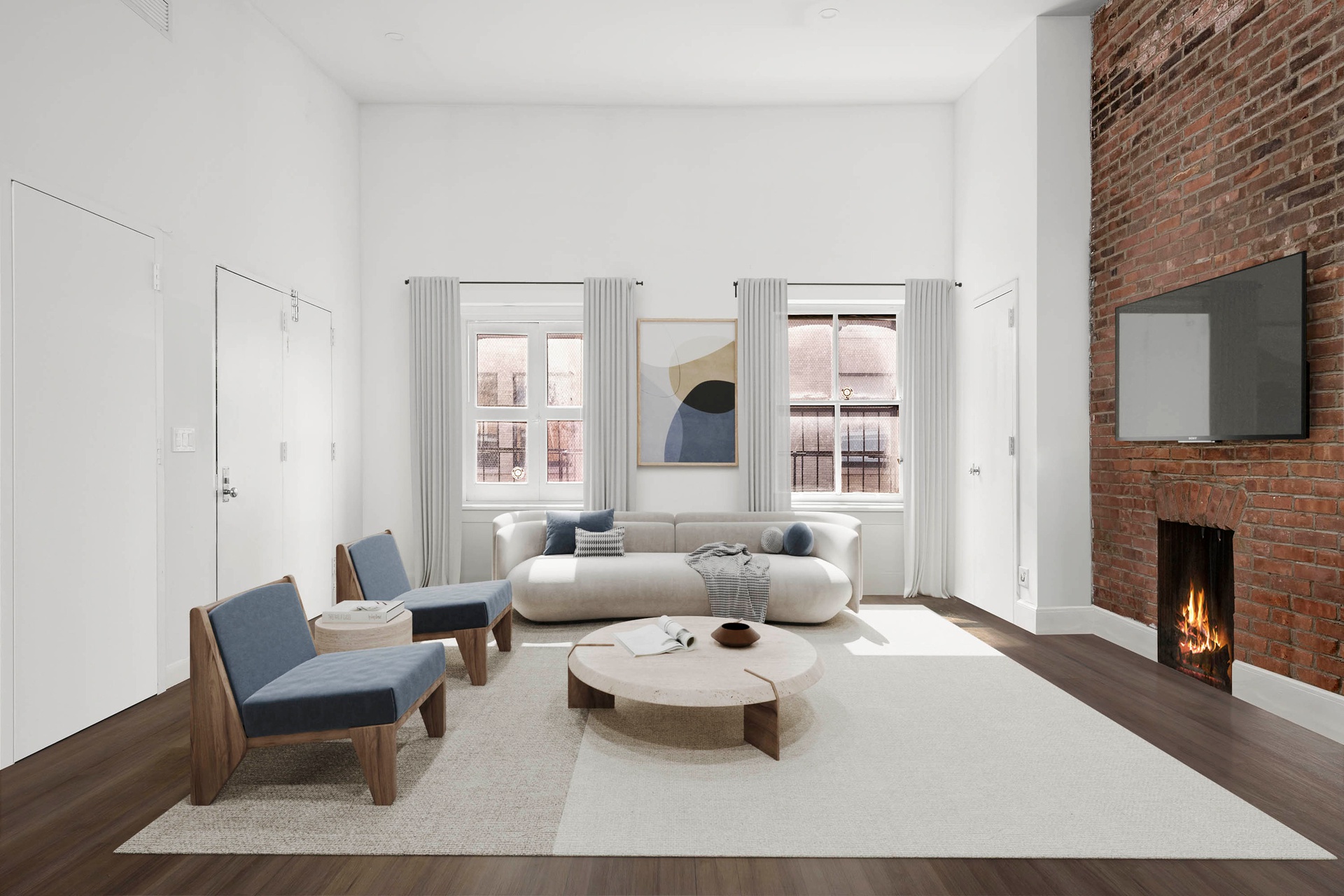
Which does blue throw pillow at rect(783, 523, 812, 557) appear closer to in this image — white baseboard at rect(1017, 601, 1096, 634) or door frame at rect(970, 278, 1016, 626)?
door frame at rect(970, 278, 1016, 626)

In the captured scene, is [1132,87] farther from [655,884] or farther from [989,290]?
[655,884]

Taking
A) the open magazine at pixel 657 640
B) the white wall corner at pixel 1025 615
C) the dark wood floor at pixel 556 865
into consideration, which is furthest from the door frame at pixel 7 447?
the white wall corner at pixel 1025 615

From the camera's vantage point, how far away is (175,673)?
11.3 ft

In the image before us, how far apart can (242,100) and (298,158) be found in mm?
605

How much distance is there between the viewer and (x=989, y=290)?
4957 millimetres

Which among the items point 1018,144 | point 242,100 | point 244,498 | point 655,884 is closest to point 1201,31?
point 1018,144

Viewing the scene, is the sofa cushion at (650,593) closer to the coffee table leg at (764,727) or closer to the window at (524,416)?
the window at (524,416)

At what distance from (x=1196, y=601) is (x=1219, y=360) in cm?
125

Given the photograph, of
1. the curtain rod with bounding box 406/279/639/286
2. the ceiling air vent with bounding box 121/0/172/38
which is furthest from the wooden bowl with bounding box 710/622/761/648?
the ceiling air vent with bounding box 121/0/172/38

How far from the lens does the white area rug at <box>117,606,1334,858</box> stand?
2.02m

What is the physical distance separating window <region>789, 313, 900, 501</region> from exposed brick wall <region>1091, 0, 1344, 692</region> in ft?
5.65

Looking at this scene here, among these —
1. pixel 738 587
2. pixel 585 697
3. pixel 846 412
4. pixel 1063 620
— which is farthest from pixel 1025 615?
pixel 585 697

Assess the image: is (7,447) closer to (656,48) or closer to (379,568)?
(379,568)

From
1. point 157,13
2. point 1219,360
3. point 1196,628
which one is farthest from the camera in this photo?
point 1196,628
